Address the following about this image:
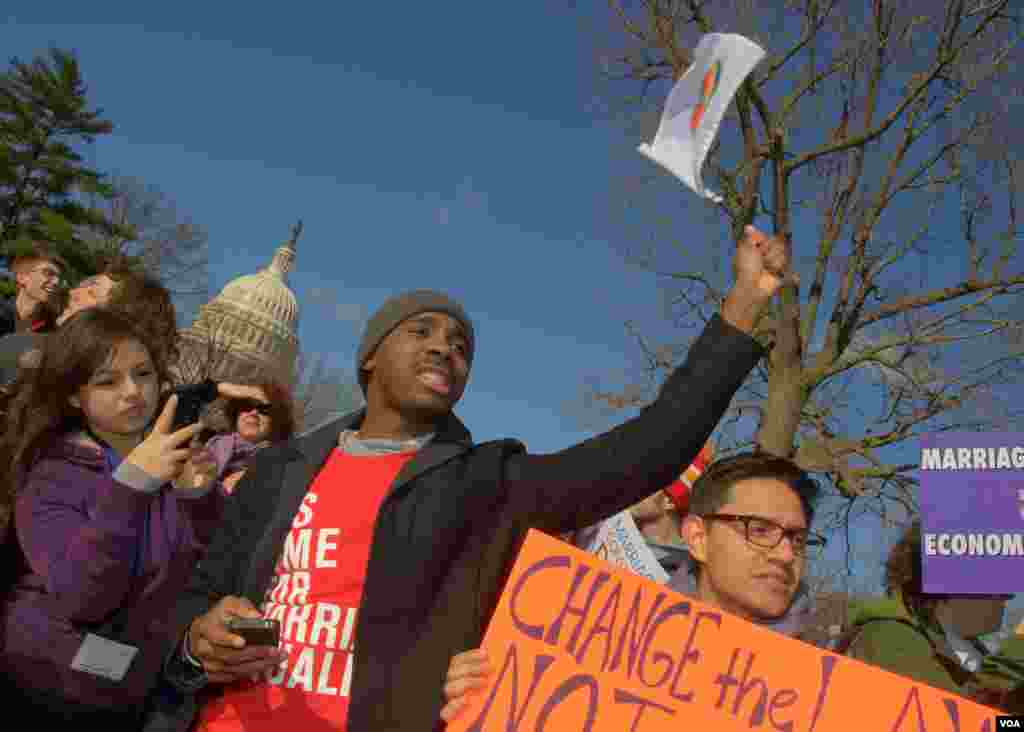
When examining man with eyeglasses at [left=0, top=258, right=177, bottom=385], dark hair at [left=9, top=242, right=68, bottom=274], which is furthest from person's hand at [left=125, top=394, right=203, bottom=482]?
dark hair at [left=9, top=242, right=68, bottom=274]

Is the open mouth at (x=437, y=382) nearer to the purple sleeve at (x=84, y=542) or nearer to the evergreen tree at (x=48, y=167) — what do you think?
the purple sleeve at (x=84, y=542)

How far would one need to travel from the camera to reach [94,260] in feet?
108

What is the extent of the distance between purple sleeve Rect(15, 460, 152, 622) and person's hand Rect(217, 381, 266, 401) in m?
2.21

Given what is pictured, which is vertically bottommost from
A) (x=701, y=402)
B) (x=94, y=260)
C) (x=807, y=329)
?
(x=701, y=402)

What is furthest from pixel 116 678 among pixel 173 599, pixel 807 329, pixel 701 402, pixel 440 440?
pixel 807 329

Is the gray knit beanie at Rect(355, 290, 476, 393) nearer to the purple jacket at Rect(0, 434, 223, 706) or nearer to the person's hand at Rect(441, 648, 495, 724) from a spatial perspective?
the purple jacket at Rect(0, 434, 223, 706)

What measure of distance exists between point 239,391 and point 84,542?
2615 mm

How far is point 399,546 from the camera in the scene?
196cm

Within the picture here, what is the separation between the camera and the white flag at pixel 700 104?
223 cm

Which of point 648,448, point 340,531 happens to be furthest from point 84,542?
point 648,448

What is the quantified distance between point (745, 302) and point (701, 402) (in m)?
0.26

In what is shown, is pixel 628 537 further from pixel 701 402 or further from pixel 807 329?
pixel 807 329

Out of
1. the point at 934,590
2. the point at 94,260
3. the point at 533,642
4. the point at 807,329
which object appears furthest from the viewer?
the point at 94,260

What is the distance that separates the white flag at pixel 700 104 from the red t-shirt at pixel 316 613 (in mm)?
1005
